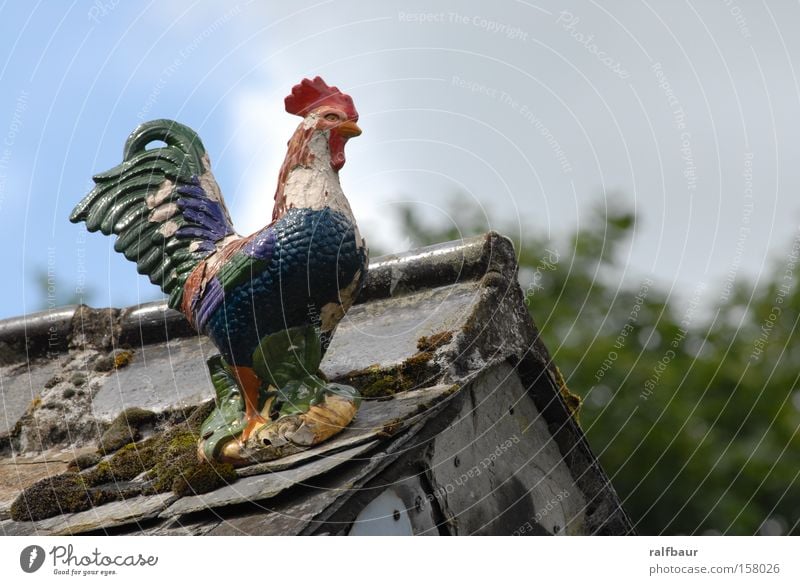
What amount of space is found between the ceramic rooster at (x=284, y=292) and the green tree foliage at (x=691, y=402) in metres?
8.13

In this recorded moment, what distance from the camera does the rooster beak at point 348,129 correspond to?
18.7 ft

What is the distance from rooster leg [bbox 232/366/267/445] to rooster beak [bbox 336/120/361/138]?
109 cm

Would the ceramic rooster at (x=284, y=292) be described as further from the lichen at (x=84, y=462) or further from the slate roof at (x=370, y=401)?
the lichen at (x=84, y=462)

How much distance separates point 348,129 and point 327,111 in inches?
4.7

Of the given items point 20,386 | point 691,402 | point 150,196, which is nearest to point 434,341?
point 150,196

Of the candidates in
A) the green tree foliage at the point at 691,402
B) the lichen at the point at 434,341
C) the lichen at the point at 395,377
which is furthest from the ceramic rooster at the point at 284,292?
the green tree foliage at the point at 691,402

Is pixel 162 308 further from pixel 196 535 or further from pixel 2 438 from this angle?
pixel 196 535

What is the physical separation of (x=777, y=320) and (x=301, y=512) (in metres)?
14.8

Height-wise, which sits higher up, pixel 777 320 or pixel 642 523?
pixel 777 320

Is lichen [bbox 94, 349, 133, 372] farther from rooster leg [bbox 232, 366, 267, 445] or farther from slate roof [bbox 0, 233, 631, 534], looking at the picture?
rooster leg [bbox 232, 366, 267, 445]

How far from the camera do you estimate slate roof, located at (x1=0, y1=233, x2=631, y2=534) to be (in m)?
4.93

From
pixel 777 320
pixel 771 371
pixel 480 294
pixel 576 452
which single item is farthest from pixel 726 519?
pixel 480 294
